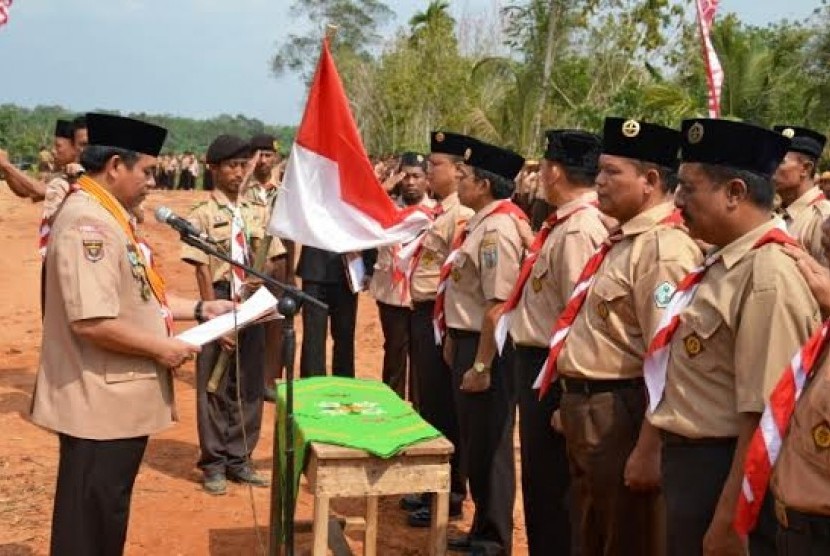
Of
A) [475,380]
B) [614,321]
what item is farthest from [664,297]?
[475,380]

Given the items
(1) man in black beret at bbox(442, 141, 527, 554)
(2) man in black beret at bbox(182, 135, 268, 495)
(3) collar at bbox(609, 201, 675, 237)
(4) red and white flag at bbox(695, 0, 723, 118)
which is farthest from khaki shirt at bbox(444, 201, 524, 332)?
(4) red and white flag at bbox(695, 0, 723, 118)

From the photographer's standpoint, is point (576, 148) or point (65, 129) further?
point (65, 129)

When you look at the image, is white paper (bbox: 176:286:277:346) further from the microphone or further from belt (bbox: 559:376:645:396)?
belt (bbox: 559:376:645:396)

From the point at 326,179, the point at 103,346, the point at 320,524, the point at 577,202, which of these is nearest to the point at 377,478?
the point at 320,524

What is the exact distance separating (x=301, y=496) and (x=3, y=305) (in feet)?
31.7

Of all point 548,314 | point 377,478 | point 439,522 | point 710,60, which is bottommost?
point 439,522

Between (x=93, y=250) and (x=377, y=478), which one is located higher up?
(x=93, y=250)

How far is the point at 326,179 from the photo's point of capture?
5.51m

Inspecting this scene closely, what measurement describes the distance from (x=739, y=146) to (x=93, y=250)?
236cm

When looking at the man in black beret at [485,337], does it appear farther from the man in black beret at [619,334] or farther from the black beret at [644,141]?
the black beret at [644,141]

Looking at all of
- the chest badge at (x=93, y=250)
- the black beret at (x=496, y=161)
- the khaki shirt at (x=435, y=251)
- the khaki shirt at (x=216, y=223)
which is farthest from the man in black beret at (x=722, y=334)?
the khaki shirt at (x=216, y=223)

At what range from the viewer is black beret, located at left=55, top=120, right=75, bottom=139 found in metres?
7.02

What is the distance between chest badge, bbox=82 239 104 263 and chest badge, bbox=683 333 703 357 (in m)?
2.18

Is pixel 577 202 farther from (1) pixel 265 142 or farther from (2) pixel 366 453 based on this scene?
(1) pixel 265 142
